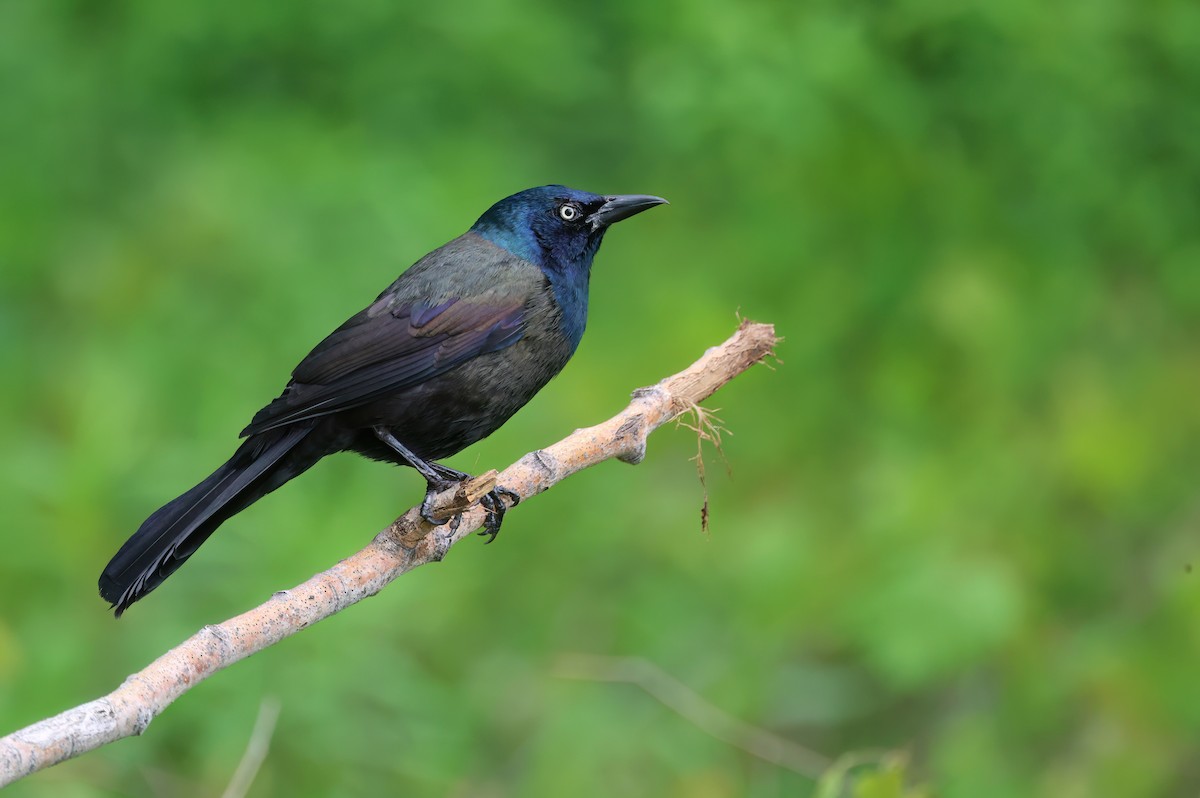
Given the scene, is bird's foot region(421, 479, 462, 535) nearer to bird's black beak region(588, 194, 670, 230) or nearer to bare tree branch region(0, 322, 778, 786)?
bare tree branch region(0, 322, 778, 786)

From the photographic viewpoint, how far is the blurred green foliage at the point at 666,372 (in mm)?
Result: 4672

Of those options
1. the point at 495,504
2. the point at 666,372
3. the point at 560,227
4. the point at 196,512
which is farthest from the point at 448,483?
the point at 666,372

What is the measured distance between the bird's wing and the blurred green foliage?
1.24m

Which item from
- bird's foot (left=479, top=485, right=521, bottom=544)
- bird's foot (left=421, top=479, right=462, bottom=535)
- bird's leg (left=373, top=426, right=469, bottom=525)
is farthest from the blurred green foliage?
bird's foot (left=421, top=479, right=462, bottom=535)

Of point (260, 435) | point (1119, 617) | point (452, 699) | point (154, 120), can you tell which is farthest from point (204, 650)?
point (154, 120)

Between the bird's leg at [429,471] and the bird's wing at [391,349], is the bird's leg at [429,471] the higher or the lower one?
the lower one

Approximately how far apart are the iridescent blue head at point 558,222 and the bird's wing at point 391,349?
0.33 metres

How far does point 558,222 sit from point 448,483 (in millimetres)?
1048

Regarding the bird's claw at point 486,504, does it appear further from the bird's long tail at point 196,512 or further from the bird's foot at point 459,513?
the bird's long tail at point 196,512

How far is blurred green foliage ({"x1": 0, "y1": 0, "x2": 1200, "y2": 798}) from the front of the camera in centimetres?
467

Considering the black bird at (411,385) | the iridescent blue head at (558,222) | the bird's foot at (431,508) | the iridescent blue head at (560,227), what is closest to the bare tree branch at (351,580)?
the bird's foot at (431,508)

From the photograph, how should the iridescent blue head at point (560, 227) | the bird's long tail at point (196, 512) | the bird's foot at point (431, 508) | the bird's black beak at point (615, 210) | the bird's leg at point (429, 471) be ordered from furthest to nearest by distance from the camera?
the bird's black beak at point (615, 210), the iridescent blue head at point (560, 227), the bird's leg at point (429, 471), the bird's long tail at point (196, 512), the bird's foot at point (431, 508)

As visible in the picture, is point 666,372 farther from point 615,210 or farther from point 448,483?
point 448,483

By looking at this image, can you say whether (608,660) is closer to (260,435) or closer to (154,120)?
(260,435)
